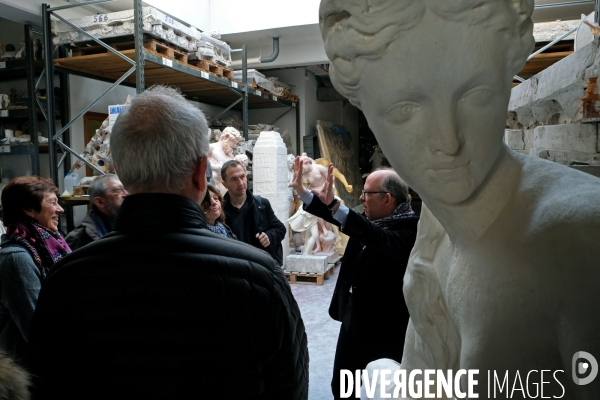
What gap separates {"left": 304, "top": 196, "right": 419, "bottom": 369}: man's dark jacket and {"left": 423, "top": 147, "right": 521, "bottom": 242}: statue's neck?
1.56m

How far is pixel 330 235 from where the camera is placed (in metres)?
7.36

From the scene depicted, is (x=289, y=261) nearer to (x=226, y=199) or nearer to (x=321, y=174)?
(x=321, y=174)

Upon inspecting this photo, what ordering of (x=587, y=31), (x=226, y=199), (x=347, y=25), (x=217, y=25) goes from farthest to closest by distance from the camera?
(x=217, y=25), (x=226, y=199), (x=587, y=31), (x=347, y=25)

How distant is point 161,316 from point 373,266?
163cm

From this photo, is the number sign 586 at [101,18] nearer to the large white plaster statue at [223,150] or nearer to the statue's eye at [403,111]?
the large white plaster statue at [223,150]

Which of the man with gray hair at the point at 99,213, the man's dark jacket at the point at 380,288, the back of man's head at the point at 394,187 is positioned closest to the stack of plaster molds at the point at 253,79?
the man with gray hair at the point at 99,213

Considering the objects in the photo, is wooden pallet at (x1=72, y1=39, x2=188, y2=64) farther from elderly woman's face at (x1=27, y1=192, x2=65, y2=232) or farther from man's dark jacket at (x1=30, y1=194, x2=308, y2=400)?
man's dark jacket at (x1=30, y1=194, x2=308, y2=400)

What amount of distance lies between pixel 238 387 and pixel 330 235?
20.8 ft

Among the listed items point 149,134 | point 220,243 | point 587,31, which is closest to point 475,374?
point 220,243

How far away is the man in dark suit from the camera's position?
7.67ft

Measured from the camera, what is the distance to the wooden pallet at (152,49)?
504 centimetres

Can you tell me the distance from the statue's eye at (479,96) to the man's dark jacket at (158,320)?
652mm

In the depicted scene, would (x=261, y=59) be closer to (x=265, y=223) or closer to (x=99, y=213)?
(x=265, y=223)

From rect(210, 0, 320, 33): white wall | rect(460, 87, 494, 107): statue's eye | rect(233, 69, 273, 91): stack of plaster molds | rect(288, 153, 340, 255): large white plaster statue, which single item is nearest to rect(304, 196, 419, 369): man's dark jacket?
rect(460, 87, 494, 107): statue's eye
